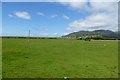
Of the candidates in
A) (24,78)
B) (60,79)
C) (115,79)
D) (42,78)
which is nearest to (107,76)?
(115,79)

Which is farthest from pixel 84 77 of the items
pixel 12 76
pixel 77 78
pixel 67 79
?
pixel 12 76

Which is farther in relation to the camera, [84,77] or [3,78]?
[84,77]

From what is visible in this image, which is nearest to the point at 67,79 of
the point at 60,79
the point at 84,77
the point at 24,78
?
the point at 60,79

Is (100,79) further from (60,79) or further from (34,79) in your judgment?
(34,79)

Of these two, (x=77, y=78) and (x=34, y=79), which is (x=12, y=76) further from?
(x=77, y=78)

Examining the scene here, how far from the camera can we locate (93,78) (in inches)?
523

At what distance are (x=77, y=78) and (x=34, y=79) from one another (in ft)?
8.82

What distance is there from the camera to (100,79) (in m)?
13.1

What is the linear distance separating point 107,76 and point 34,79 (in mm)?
4948

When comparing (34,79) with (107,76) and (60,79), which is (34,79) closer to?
(60,79)

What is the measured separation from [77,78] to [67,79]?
0.87 m

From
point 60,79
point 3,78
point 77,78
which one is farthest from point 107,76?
point 3,78

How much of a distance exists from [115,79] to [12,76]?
21.3ft

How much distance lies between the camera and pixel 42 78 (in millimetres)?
12945
